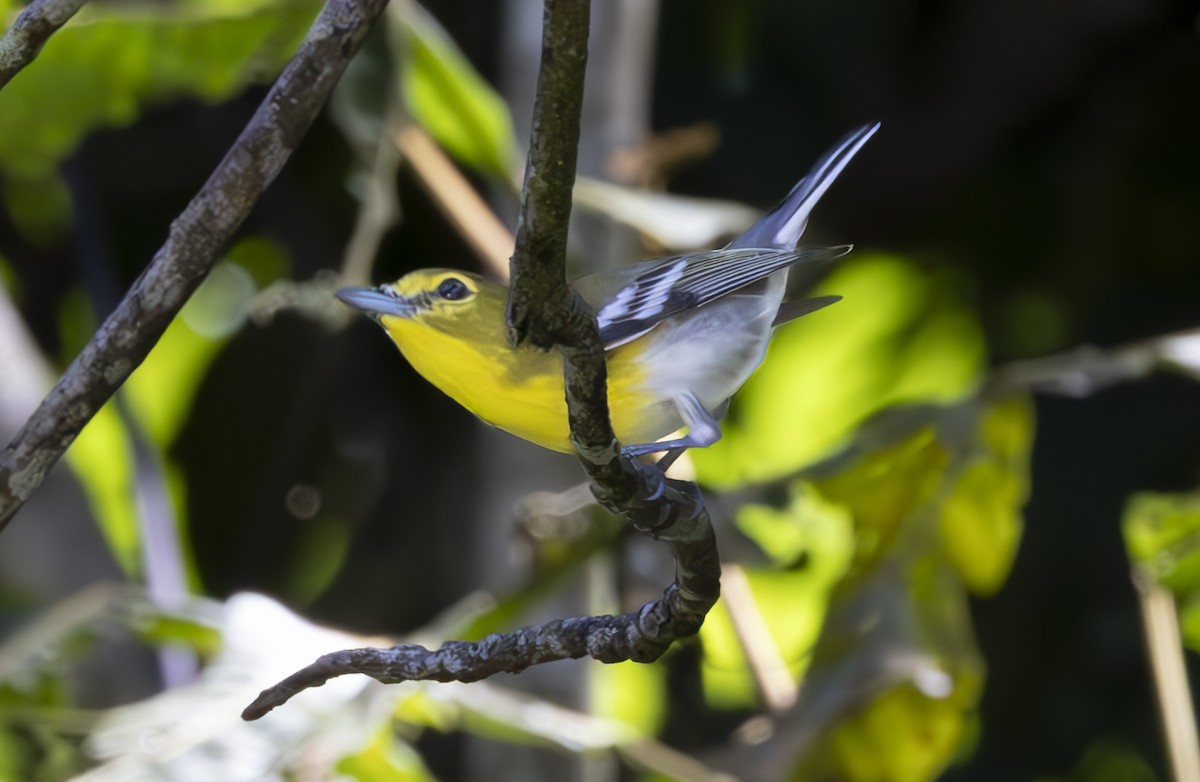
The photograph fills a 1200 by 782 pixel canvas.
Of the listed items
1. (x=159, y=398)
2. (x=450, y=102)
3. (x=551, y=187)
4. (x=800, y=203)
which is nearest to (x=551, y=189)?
(x=551, y=187)

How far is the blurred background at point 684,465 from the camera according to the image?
1.43 metres

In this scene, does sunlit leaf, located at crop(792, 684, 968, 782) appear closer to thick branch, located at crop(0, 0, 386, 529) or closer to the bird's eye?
the bird's eye

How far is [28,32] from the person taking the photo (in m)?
0.68

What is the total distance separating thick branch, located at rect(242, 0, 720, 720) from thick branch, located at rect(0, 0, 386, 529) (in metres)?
0.20

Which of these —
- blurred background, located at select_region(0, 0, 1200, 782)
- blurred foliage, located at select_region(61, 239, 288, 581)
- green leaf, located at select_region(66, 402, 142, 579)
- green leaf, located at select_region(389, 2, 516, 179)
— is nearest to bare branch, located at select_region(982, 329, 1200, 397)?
blurred background, located at select_region(0, 0, 1200, 782)

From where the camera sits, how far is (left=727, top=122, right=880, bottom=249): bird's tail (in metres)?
0.91

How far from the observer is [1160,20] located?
2.16 meters

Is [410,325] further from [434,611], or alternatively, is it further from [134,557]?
[434,611]

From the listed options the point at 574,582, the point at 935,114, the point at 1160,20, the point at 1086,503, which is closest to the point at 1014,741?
the point at 1086,503

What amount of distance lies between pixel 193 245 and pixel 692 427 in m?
0.34

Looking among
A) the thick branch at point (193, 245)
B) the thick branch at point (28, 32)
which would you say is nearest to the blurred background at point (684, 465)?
the thick branch at point (193, 245)

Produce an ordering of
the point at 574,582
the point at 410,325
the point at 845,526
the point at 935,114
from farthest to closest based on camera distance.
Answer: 1. the point at 935,114
2. the point at 845,526
3. the point at 574,582
4. the point at 410,325

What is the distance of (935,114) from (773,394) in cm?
68

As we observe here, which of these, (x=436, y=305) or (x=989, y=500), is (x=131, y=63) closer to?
Result: (x=436, y=305)
